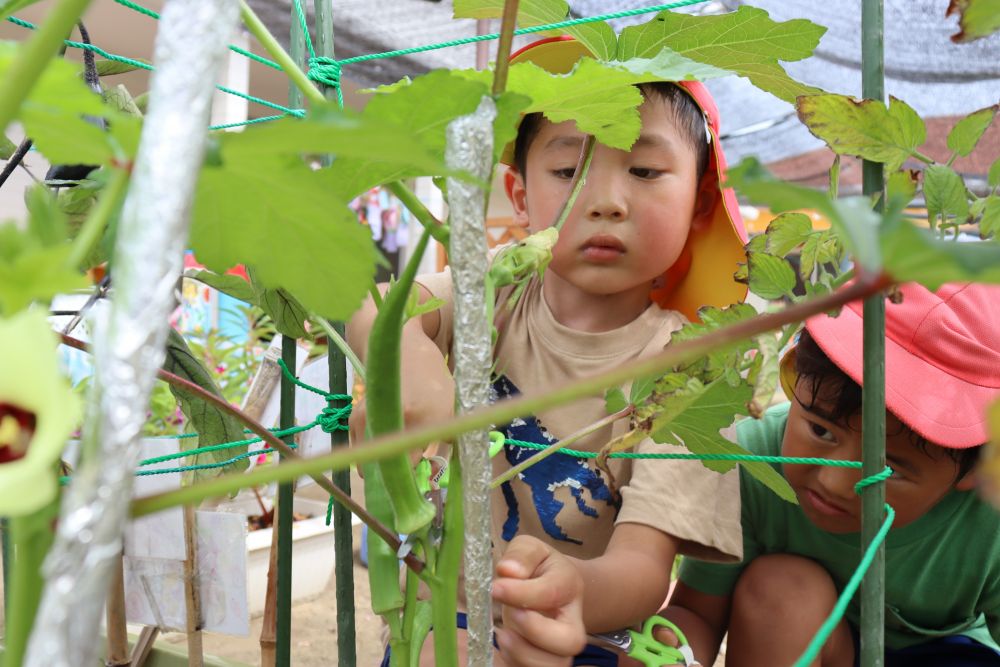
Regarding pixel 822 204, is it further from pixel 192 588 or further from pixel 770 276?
pixel 192 588

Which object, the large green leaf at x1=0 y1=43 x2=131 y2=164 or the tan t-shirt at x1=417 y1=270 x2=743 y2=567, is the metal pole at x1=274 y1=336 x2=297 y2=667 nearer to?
the tan t-shirt at x1=417 y1=270 x2=743 y2=567

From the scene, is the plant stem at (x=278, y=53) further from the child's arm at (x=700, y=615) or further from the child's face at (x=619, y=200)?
the child's arm at (x=700, y=615)

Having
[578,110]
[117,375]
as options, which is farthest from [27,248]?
[578,110]

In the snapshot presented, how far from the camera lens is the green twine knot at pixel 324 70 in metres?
0.55

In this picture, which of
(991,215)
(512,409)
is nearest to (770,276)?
(991,215)

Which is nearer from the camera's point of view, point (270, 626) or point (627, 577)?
point (627, 577)

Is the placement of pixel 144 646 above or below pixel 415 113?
below

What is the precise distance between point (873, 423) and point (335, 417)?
0.34m

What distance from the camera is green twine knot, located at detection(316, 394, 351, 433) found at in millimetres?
571

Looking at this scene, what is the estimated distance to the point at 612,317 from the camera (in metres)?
0.83

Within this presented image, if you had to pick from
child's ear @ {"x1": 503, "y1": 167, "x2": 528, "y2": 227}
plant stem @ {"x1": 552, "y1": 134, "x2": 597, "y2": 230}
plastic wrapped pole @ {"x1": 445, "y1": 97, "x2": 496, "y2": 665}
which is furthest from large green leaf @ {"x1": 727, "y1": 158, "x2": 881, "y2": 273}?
child's ear @ {"x1": 503, "y1": 167, "x2": 528, "y2": 227}

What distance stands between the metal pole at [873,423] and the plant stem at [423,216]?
20 cm

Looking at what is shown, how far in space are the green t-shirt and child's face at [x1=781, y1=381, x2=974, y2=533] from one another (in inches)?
2.2

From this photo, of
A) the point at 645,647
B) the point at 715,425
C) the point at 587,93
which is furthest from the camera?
the point at 645,647
